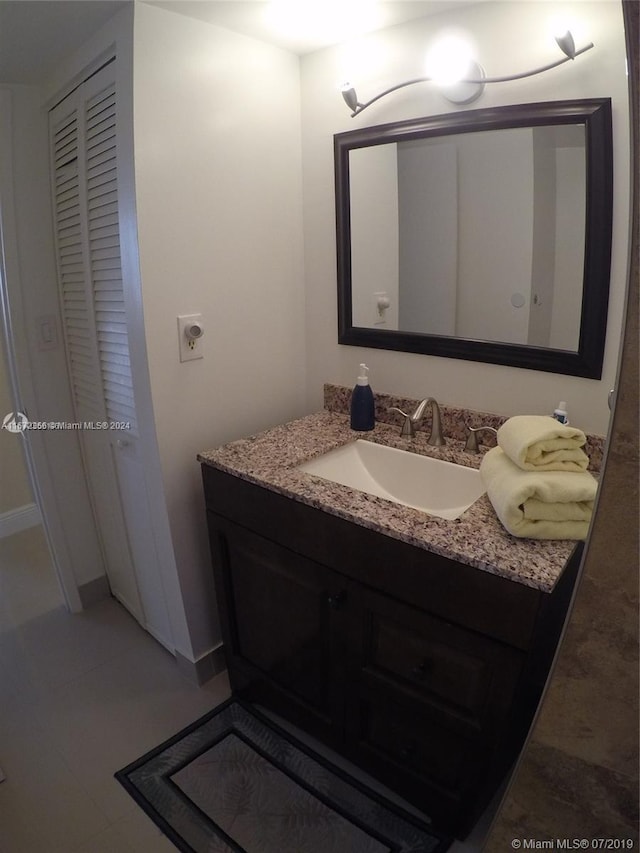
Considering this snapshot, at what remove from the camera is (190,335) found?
145 cm

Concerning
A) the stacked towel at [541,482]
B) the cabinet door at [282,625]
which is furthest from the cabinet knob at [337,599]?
the stacked towel at [541,482]

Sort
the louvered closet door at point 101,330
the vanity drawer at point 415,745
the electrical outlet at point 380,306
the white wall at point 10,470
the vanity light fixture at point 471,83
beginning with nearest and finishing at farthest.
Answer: the vanity light fixture at point 471,83 < the vanity drawer at point 415,745 < the louvered closet door at point 101,330 < the electrical outlet at point 380,306 < the white wall at point 10,470

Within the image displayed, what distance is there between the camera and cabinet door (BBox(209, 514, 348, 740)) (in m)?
1.30

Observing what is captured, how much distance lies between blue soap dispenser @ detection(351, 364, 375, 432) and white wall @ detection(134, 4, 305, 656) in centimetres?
32

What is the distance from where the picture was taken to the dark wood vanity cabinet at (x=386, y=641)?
1.03m

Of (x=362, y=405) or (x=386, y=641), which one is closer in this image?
(x=386, y=641)

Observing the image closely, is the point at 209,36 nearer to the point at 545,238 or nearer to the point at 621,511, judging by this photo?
the point at 545,238

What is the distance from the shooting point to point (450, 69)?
1256 millimetres

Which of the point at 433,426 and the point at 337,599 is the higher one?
the point at 433,426

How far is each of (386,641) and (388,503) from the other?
0.33m

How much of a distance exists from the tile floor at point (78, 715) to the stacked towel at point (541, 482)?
91 centimetres

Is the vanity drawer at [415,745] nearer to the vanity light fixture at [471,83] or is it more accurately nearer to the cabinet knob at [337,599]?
the cabinet knob at [337,599]

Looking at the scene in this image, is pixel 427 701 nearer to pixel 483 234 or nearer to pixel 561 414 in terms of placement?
pixel 561 414

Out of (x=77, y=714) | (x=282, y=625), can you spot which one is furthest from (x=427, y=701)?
(x=77, y=714)
